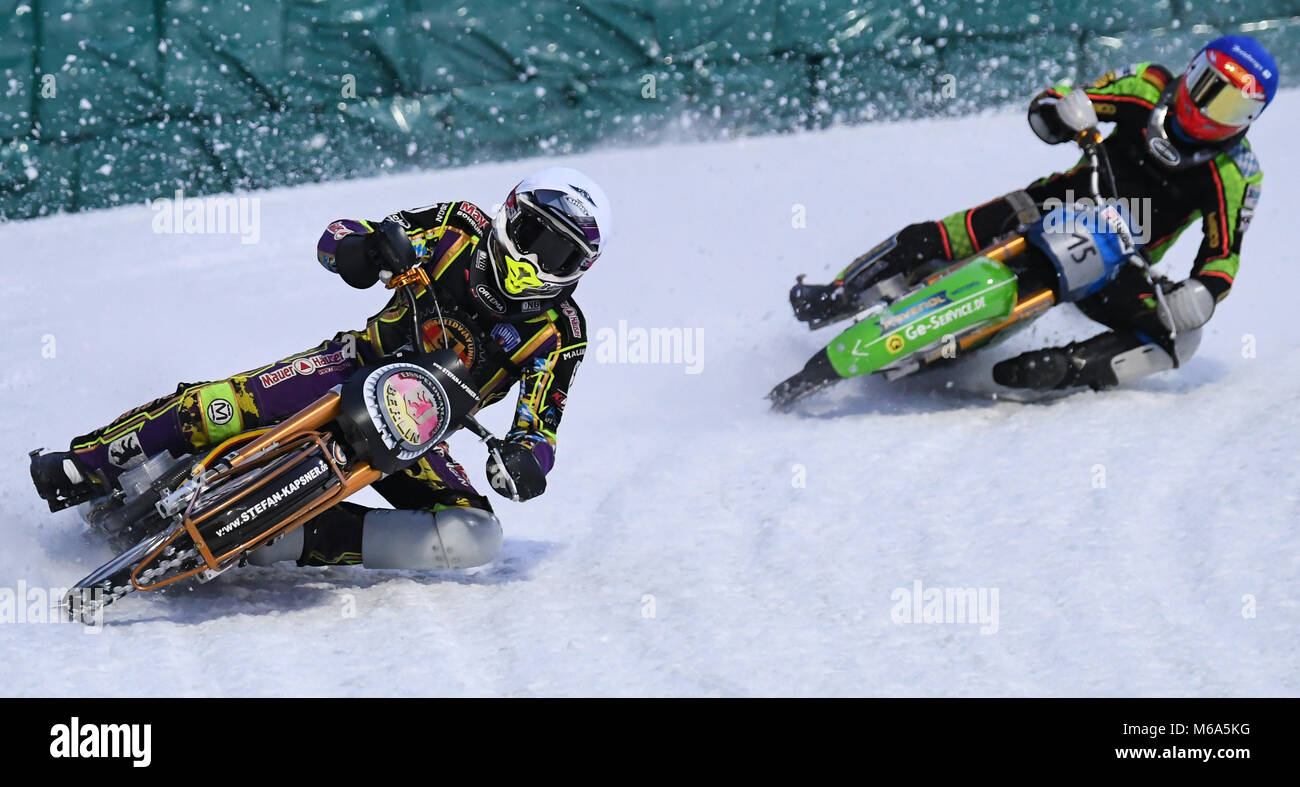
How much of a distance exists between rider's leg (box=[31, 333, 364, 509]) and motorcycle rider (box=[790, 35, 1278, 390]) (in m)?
2.87

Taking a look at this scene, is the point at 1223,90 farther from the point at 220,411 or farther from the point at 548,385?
the point at 220,411

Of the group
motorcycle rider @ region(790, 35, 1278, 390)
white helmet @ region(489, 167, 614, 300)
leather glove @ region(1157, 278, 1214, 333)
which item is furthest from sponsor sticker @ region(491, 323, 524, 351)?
leather glove @ region(1157, 278, 1214, 333)

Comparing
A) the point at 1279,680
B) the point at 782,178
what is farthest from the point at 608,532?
the point at 782,178

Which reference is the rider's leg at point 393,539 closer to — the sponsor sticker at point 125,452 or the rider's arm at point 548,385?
the rider's arm at point 548,385

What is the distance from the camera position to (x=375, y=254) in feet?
13.3

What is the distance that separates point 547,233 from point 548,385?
474mm

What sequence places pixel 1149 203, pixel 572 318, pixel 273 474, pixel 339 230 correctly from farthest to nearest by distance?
1. pixel 1149 203
2. pixel 572 318
3. pixel 339 230
4. pixel 273 474

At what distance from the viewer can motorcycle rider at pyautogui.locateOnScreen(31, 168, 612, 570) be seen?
13.5ft

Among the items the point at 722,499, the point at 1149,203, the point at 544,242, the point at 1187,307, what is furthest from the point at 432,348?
the point at 1149,203

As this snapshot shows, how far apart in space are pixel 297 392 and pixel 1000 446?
2.82 metres

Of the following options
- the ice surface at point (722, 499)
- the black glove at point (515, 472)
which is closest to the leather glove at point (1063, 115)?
the ice surface at point (722, 499)

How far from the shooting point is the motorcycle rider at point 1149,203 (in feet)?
19.4

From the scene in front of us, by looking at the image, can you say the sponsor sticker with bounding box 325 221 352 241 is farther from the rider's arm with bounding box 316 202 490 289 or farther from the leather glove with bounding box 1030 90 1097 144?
the leather glove with bounding box 1030 90 1097 144
